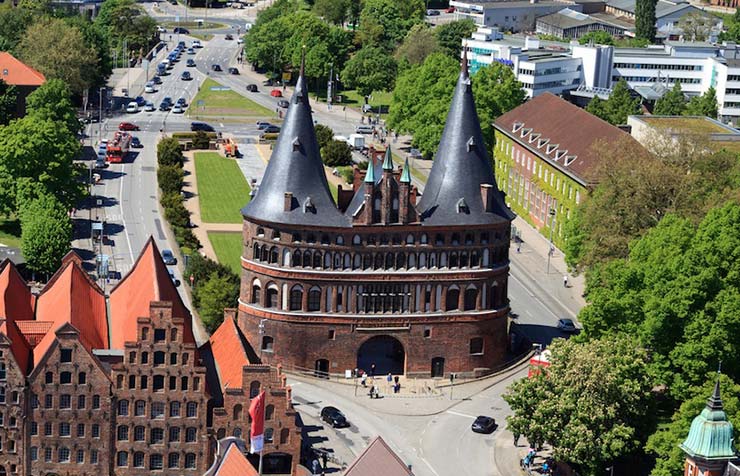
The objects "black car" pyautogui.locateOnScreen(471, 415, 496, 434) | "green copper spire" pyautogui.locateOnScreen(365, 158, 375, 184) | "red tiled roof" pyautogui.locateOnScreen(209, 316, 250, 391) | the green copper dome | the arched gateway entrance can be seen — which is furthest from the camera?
the arched gateway entrance

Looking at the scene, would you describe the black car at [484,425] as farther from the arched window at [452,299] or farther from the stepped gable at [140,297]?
the stepped gable at [140,297]

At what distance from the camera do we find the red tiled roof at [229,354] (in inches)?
5030

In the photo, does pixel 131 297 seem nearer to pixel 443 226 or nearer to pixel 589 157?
pixel 443 226

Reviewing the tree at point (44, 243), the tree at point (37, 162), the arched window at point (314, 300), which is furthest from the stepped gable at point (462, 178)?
the tree at point (37, 162)

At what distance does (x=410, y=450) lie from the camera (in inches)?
5305

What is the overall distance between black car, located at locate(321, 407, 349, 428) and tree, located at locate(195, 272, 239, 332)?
1886 centimetres

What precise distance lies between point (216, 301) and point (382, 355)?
1654cm

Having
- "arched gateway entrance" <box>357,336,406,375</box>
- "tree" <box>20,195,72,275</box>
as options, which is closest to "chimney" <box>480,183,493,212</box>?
"arched gateway entrance" <box>357,336,406,375</box>

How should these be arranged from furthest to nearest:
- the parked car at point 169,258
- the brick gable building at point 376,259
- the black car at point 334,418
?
the parked car at point 169,258 < the brick gable building at point 376,259 < the black car at point 334,418

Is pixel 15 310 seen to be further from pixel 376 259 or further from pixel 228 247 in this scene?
pixel 228 247

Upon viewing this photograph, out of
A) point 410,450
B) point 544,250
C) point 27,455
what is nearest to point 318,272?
point 410,450

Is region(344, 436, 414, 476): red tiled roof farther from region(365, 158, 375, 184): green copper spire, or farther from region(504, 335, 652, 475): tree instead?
region(365, 158, 375, 184): green copper spire

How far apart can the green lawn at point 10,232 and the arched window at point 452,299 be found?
190 ft

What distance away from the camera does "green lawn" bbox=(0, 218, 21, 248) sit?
615 feet
